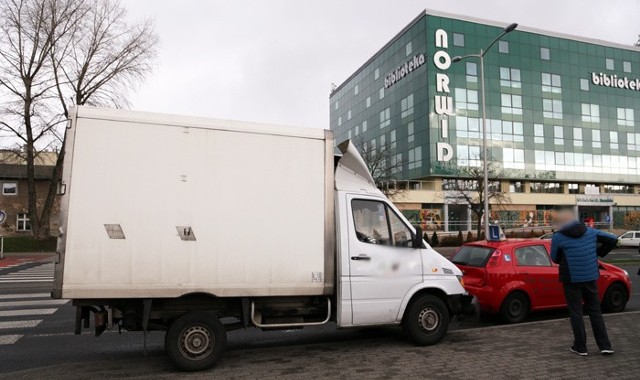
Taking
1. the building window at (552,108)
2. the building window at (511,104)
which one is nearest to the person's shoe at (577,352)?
the building window at (511,104)

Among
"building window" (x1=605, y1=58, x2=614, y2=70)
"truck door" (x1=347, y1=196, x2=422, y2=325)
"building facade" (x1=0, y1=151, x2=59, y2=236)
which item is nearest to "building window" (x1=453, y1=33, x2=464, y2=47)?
"building window" (x1=605, y1=58, x2=614, y2=70)

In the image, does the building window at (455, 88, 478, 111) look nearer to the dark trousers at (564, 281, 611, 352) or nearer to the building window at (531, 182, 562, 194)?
the building window at (531, 182, 562, 194)

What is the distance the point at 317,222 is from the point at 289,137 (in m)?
1.15

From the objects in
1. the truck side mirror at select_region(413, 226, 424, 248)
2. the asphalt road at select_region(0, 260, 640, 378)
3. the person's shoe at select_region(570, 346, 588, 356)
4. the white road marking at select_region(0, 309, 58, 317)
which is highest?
the truck side mirror at select_region(413, 226, 424, 248)

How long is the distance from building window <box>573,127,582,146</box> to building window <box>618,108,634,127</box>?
835 centimetres

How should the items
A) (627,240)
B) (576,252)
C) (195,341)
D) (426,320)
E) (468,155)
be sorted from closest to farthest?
(195,341) → (576,252) → (426,320) → (627,240) → (468,155)

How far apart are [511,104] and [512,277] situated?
178ft

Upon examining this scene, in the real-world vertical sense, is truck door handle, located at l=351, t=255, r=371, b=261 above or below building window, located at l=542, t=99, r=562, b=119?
below

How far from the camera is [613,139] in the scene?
62406 mm

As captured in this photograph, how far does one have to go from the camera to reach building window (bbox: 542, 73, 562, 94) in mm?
58969

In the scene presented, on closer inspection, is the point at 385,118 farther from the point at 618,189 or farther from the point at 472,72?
the point at 618,189

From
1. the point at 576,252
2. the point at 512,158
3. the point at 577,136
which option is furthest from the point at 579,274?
the point at 577,136

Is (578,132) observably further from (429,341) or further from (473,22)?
(429,341)

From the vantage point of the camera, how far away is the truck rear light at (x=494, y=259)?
25.6 ft
